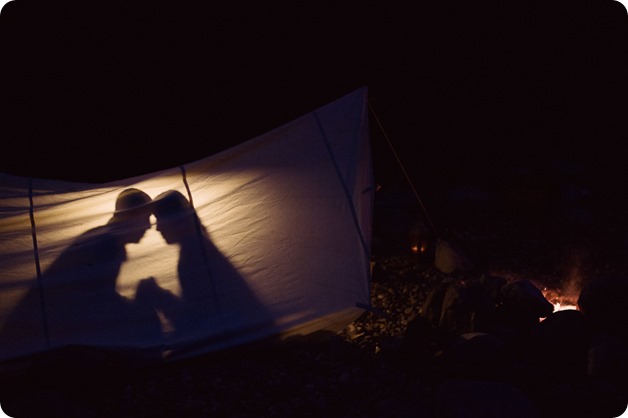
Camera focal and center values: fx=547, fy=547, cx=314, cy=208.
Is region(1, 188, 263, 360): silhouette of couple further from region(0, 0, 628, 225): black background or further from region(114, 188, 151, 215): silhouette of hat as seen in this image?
region(0, 0, 628, 225): black background

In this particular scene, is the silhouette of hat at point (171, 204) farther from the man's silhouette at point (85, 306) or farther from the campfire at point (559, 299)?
the campfire at point (559, 299)

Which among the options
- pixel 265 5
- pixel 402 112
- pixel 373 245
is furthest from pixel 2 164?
pixel 402 112

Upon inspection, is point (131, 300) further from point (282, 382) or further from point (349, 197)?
point (349, 197)

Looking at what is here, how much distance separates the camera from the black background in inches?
227

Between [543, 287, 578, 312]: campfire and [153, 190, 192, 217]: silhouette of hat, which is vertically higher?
[153, 190, 192, 217]: silhouette of hat

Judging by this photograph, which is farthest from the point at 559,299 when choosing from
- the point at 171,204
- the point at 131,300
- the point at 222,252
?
the point at 131,300

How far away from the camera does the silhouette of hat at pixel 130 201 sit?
3658 millimetres

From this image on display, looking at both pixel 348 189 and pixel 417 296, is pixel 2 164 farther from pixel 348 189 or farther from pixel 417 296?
pixel 417 296

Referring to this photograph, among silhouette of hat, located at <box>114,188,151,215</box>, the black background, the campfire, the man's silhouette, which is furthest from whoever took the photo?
the black background

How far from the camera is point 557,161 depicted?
6254mm

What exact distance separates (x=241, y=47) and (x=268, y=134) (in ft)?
8.34

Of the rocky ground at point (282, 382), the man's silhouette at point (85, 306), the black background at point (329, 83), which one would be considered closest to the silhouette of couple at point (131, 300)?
the man's silhouette at point (85, 306)

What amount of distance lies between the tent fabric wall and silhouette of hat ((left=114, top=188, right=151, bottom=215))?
73mm

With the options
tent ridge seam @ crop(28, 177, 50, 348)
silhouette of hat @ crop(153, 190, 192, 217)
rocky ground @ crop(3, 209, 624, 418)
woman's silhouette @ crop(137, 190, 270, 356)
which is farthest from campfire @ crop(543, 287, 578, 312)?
tent ridge seam @ crop(28, 177, 50, 348)
